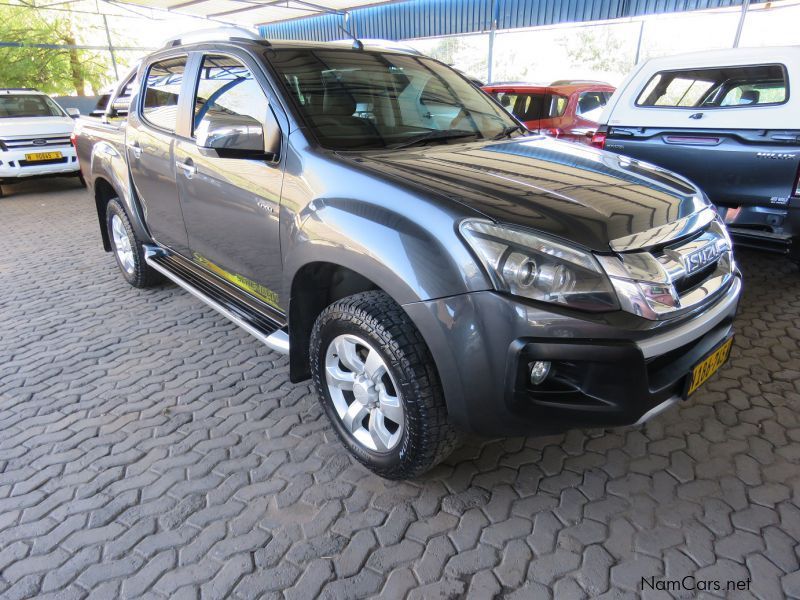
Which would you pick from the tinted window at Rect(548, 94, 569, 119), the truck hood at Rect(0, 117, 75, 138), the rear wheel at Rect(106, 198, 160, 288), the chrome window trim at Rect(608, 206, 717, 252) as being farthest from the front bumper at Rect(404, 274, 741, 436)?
the truck hood at Rect(0, 117, 75, 138)

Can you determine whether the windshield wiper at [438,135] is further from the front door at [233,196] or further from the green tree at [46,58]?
the green tree at [46,58]

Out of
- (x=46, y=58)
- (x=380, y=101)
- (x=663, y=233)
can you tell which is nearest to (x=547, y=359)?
(x=663, y=233)

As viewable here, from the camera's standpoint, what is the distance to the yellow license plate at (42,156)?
27.6ft

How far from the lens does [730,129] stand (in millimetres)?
4012

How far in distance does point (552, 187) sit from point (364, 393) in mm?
1086

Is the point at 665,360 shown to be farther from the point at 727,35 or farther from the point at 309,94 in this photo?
the point at 727,35

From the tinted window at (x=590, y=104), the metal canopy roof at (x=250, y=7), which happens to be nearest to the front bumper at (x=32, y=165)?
the metal canopy roof at (x=250, y=7)

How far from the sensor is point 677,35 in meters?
11.6

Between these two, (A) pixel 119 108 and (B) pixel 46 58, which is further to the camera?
(B) pixel 46 58

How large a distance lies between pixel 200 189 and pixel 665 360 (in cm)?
238

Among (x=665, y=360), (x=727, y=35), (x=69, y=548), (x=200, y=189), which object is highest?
(x=727, y=35)

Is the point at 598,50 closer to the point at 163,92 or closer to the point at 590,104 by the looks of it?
the point at 590,104

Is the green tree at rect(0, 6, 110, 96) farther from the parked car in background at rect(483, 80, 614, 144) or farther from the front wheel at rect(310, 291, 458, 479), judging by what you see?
the front wheel at rect(310, 291, 458, 479)

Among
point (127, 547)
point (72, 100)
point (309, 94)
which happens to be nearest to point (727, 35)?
point (309, 94)
